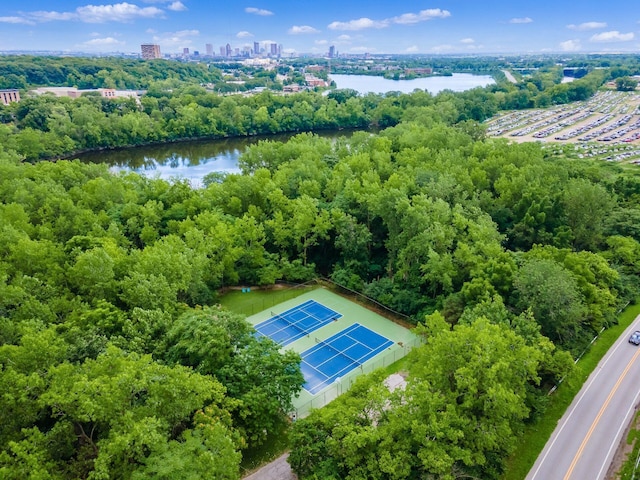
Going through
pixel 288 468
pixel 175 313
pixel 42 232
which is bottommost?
pixel 288 468

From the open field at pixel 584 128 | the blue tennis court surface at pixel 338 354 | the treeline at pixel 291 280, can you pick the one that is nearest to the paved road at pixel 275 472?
the treeline at pixel 291 280

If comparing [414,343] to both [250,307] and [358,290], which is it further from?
[250,307]

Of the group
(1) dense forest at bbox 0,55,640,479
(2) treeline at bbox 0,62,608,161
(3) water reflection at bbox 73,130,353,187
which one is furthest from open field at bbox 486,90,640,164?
(3) water reflection at bbox 73,130,353,187

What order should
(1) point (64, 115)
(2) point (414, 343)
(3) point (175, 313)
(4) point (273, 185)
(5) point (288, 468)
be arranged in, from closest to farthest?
(5) point (288, 468) < (3) point (175, 313) < (2) point (414, 343) < (4) point (273, 185) < (1) point (64, 115)

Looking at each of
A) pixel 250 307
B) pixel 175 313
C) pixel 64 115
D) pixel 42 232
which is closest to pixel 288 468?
pixel 175 313

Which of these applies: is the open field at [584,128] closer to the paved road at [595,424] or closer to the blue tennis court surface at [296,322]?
the paved road at [595,424]

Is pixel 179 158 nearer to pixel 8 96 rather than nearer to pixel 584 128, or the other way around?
pixel 8 96

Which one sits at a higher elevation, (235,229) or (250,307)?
(235,229)
